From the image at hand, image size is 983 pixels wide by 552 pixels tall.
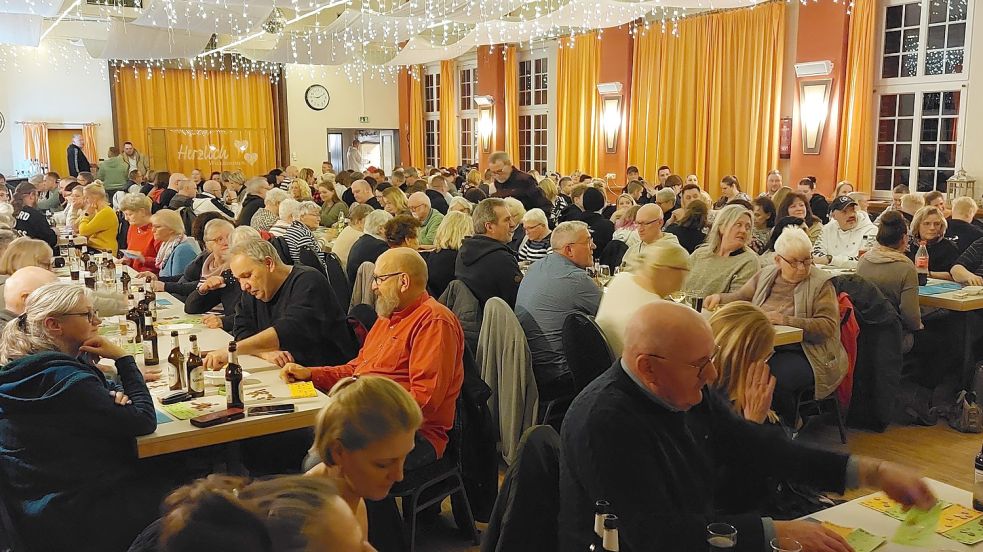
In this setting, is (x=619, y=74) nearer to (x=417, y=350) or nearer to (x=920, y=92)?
(x=920, y=92)

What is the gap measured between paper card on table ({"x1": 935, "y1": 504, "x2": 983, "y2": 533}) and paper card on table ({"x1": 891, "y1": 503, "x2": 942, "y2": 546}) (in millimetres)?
17

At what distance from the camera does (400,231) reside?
5.46 m

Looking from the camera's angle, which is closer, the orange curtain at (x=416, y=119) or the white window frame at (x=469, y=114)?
the white window frame at (x=469, y=114)

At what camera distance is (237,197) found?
1306cm

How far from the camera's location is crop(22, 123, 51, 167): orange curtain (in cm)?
1755

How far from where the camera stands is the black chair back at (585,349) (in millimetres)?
3885

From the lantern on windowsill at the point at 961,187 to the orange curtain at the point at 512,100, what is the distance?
9.18 m

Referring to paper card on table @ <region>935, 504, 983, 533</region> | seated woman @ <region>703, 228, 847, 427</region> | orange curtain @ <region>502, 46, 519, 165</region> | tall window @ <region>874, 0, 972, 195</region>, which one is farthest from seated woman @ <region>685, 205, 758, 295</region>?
orange curtain @ <region>502, 46, 519, 165</region>

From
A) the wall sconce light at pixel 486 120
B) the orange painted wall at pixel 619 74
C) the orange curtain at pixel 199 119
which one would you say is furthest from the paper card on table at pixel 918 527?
the orange curtain at pixel 199 119

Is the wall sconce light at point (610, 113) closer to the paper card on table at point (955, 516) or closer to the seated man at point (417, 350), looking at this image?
the seated man at point (417, 350)

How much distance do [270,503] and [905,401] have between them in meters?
5.11

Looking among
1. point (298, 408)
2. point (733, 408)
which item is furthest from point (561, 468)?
point (298, 408)

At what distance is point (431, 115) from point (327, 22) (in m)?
5.26

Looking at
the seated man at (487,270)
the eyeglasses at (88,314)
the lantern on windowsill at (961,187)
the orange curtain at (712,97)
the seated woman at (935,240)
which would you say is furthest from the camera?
the orange curtain at (712,97)
